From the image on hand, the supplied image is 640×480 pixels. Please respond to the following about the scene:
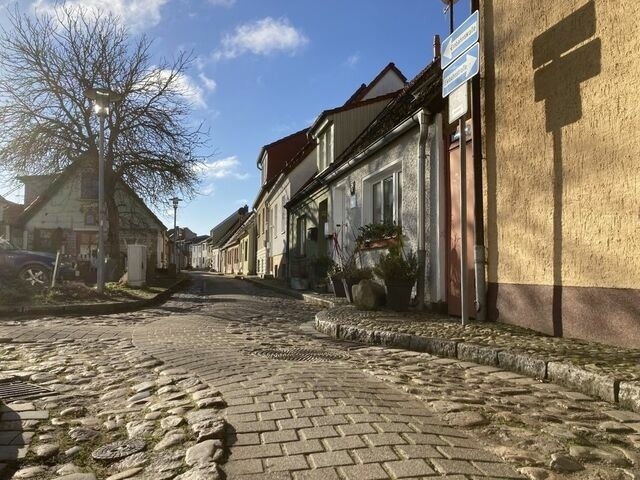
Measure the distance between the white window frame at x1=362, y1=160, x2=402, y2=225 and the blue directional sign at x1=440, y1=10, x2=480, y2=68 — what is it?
10.4 feet

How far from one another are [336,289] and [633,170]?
8.89 meters

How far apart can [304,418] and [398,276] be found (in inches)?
232

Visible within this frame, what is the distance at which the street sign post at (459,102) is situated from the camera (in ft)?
22.1

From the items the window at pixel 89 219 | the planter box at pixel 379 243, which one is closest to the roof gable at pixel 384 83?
the planter box at pixel 379 243

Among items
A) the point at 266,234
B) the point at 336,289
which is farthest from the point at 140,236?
the point at 336,289

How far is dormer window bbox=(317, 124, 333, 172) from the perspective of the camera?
57.1 ft

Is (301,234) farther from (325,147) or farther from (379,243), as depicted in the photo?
(379,243)

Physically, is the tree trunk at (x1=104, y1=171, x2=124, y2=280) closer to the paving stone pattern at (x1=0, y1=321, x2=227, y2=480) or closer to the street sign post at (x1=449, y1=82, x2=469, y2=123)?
the paving stone pattern at (x1=0, y1=321, x2=227, y2=480)

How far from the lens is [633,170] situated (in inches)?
196

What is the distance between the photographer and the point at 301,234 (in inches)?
842

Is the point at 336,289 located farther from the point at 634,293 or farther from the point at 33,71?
the point at 33,71

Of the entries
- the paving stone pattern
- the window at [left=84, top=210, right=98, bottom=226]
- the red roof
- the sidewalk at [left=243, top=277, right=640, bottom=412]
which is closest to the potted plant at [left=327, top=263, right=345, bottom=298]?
the sidewalk at [left=243, top=277, right=640, bottom=412]

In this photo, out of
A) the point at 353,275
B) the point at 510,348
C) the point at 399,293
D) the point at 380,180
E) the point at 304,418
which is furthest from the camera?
the point at 380,180

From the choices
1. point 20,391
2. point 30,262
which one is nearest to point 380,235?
point 20,391
